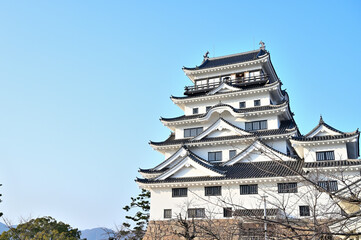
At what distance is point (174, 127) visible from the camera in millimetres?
25938

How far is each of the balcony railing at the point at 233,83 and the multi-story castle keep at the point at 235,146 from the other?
0.07 m

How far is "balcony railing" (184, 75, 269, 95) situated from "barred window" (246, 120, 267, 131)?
3.28 metres

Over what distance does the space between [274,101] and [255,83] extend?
2.45 m

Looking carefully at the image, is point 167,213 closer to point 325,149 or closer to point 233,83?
point 325,149

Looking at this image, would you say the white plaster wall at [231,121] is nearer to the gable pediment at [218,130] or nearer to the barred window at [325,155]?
the gable pediment at [218,130]

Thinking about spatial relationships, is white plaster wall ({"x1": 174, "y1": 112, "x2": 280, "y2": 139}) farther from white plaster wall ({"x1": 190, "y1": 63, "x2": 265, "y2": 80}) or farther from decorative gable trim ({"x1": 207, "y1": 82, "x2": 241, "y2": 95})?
white plaster wall ({"x1": 190, "y1": 63, "x2": 265, "y2": 80})

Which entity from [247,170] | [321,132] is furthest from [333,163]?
[247,170]

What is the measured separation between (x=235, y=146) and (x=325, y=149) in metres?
5.56

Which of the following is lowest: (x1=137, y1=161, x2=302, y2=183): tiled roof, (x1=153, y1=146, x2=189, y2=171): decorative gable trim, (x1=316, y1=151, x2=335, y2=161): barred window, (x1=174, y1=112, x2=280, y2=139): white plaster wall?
(x1=137, y1=161, x2=302, y2=183): tiled roof

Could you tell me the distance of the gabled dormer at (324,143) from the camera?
18953 millimetres

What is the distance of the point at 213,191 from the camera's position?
20156mm

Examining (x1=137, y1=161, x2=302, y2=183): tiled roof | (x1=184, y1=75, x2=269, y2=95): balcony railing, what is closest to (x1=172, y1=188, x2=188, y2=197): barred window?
(x1=137, y1=161, x2=302, y2=183): tiled roof

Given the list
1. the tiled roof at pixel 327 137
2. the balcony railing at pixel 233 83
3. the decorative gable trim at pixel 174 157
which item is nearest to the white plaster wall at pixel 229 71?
the balcony railing at pixel 233 83

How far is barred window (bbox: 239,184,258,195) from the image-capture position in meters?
19.4
